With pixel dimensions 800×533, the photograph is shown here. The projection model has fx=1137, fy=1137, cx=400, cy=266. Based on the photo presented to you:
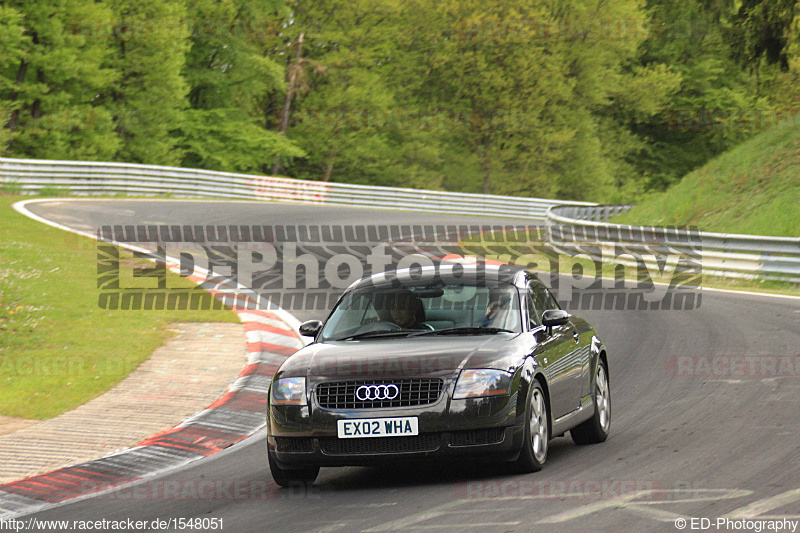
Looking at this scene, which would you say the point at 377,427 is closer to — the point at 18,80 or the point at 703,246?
the point at 703,246

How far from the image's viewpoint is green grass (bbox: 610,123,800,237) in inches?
1035

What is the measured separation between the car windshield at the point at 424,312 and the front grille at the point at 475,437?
1018mm

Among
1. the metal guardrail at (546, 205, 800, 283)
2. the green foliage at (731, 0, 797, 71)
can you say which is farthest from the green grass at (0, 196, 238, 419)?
the green foliage at (731, 0, 797, 71)

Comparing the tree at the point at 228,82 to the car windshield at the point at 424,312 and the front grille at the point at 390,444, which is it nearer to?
the car windshield at the point at 424,312

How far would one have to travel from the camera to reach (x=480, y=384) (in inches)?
292

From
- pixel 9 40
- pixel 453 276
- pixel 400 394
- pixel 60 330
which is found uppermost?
pixel 9 40

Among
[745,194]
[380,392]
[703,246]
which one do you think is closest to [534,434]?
[380,392]

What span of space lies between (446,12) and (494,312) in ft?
183

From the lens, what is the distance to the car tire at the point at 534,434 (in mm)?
7539

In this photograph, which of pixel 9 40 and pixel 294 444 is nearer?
pixel 294 444

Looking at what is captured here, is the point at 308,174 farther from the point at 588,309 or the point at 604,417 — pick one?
the point at 604,417

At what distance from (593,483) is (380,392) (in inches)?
58.4

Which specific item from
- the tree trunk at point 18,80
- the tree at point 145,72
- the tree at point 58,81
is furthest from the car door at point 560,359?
the tree at point 145,72

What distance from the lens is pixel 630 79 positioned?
69.4m
